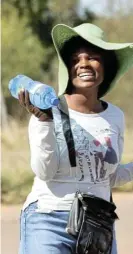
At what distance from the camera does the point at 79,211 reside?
8.89 ft

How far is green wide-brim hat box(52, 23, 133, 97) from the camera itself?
2842 mm

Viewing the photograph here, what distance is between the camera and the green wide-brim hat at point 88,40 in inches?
112

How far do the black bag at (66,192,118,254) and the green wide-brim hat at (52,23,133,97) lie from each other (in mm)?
469

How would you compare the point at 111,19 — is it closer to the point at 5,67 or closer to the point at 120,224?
the point at 5,67

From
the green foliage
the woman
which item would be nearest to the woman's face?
the woman

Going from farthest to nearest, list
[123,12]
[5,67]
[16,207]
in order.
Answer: [5,67] < [123,12] < [16,207]

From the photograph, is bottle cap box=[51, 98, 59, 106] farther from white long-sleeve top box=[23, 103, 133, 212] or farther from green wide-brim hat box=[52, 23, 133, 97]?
green wide-brim hat box=[52, 23, 133, 97]

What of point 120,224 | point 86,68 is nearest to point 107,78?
point 86,68

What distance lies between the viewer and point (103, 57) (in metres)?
2.92

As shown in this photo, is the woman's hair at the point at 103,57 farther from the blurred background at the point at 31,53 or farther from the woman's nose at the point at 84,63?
the blurred background at the point at 31,53

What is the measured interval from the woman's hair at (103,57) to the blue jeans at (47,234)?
524mm

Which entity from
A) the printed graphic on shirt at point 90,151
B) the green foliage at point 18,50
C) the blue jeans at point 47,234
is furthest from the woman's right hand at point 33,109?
the green foliage at point 18,50

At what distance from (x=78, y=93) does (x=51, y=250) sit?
0.64 metres

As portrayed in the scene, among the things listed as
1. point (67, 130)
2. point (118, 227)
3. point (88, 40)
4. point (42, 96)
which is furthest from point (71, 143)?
point (118, 227)
